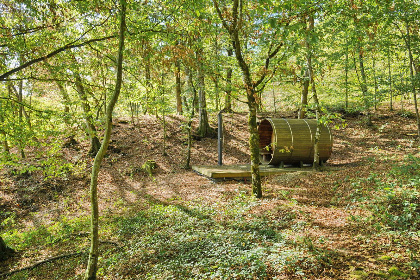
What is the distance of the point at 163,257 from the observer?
16.6 ft

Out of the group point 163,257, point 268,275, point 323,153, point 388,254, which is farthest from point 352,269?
point 323,153

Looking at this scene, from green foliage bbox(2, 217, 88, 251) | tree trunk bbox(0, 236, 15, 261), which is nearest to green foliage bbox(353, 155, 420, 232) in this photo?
green foliage bbox(2, 217, 88, 251)

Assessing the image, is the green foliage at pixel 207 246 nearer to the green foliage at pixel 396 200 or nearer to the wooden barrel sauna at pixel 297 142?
the green foliage at pixel 396 200

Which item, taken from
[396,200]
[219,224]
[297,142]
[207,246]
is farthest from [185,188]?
[396,200]

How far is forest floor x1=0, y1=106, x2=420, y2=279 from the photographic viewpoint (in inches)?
154

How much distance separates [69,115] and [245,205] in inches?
234

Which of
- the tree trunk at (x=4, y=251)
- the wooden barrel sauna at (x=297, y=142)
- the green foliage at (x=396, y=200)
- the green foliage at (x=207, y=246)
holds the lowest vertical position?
the tree trunk at (x=4, y=251)

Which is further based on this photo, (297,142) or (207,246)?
(297,142)

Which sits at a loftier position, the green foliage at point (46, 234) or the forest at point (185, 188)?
the forest at point (185, 188)

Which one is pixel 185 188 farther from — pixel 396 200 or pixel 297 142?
pixel 396 200

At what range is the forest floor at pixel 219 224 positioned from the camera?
3.91 m

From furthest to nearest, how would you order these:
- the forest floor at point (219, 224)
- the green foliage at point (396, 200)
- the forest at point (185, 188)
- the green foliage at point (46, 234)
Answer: the green foliage at point (46, 234), the green foliage at point (396, 200), the forest at point (185, 188), the forest floor at point (219, 224)

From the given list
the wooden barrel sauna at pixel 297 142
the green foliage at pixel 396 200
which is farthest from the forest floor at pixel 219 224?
the wooden barrel sauna at pixel 297 142

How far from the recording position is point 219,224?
6188mm
